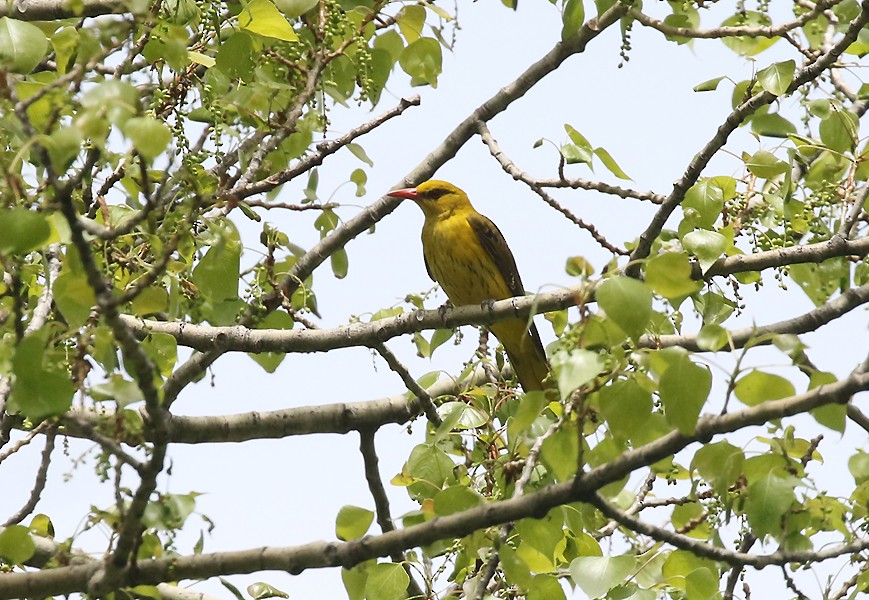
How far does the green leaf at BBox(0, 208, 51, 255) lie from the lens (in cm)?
189

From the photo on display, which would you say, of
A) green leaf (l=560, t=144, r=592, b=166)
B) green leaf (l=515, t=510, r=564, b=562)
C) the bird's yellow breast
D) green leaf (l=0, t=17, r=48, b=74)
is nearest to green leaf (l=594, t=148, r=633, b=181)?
green leaf (l=560, t=144, r=592, b=166)

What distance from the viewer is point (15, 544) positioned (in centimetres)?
249

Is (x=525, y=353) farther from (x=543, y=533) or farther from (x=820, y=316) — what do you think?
(x=543, y=533)

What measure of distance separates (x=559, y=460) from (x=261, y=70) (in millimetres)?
1685

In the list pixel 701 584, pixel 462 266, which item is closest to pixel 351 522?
pixel 701 584

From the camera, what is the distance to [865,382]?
216cm

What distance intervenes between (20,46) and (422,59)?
1719 millimetres

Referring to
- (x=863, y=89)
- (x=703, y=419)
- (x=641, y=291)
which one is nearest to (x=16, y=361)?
(x=641, y=291)

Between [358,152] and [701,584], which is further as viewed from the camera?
[358,152]

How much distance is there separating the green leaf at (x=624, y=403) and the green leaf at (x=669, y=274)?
0.21m

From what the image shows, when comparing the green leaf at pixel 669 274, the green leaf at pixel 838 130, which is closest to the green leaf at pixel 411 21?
the green leaf at pixel 838 130

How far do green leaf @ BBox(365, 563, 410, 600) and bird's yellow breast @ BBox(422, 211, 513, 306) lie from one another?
329 cm

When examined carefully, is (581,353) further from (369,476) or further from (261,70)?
(369,476)

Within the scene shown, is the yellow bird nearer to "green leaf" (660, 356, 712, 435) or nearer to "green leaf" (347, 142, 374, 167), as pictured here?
"green leaf" (347, 142, 374, 167)
